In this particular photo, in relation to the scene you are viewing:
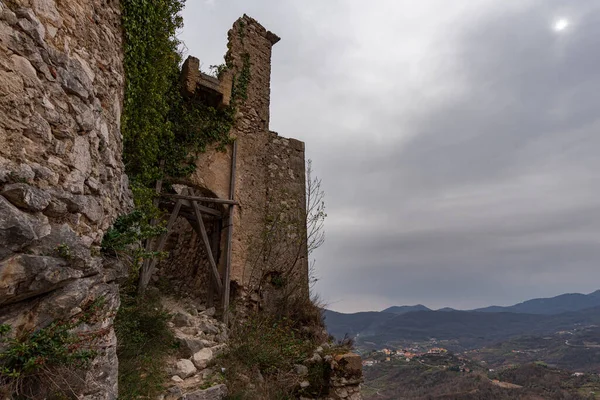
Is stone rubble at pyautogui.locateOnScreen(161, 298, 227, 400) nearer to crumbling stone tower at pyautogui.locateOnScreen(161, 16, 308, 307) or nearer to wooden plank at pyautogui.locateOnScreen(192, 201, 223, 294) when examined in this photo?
wooden plank at pyautogui.locateOnScreen(192, 201, 223, 294)

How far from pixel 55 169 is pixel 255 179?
6.61 meters

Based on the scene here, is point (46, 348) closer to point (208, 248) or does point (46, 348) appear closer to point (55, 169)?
point (55, 169)

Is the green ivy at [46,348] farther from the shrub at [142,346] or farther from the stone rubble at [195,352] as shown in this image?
the stone rubble at [195,352]

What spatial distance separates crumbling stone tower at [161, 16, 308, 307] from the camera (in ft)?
28.2

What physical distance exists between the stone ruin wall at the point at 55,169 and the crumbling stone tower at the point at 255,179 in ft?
15.4

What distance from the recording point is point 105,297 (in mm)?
3363

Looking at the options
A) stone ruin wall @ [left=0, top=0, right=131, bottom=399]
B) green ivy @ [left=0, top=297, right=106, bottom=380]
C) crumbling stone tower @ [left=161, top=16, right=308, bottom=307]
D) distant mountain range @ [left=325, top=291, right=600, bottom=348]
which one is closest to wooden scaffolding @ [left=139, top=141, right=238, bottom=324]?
crumbling stone tower @ [left=161, top=16, right=308, bottom=307]

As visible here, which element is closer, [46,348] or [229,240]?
[46,348]

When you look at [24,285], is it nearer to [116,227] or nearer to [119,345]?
[116,227]

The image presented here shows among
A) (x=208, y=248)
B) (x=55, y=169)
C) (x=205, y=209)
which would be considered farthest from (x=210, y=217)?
(x=55, y=169)

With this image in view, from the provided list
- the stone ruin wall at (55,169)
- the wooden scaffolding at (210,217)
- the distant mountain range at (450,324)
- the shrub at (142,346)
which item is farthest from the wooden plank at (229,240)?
the distant mountain range at (450,324)

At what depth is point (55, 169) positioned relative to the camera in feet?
9.29

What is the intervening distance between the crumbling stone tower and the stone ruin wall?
185 inches

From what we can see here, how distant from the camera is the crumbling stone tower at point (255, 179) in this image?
28.2ft
